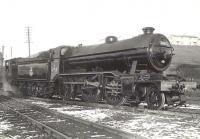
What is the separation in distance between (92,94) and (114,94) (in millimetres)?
1850

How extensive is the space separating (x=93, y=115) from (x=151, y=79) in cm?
269

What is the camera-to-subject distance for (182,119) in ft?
30.8

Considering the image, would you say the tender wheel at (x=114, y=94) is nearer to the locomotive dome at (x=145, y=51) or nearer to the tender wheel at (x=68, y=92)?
the locomotive dome at (x=145, y=51)

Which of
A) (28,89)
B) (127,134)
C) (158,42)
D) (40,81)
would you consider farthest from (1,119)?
(28,89)

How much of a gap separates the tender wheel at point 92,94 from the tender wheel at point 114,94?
20.6 inches

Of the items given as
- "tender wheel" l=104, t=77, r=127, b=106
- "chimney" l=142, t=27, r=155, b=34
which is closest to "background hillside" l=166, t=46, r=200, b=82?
"tender wheel" l=104, t=77, r=127, b=106

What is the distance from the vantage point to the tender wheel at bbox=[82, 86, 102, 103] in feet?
47.6

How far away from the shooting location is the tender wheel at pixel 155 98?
11656 millimetres

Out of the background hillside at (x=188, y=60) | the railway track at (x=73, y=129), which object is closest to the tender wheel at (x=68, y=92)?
the railway track at (x=73, y=129)

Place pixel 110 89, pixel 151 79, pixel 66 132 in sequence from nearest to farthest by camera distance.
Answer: pixel 66 132
pixel 151 79
pixel 110 89

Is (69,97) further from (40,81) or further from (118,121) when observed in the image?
(118,121)

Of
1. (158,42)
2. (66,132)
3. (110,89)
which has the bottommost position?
(66,132)

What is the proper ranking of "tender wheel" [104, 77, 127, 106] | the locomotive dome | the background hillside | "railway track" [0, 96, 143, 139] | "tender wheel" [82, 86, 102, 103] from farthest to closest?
the background hillside, "tender wheel" [82, 86, 102, 103], "tender wheel" [104, 77, 127, 106], the locomotive dome, "railway track" [0, 96, 143, 139]

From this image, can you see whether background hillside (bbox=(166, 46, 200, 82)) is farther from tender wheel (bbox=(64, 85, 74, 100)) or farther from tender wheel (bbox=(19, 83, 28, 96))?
tender wheel (bbox=(19, 83, 28, 96))
